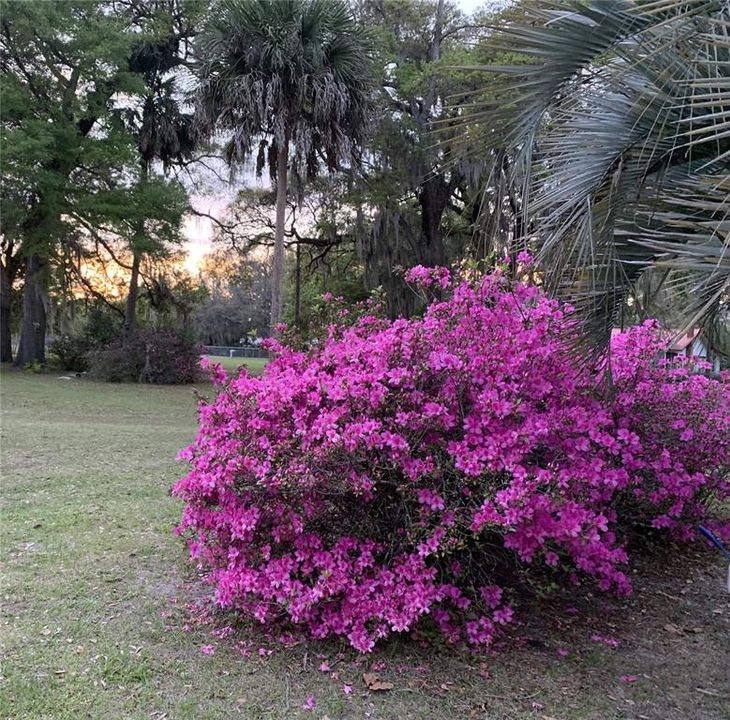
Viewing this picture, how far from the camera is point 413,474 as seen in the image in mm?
2773

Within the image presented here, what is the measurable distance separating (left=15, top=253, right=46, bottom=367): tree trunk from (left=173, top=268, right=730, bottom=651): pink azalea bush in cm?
1938

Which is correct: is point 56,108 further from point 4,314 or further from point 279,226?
point 4,314

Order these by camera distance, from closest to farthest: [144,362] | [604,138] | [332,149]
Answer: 1. [604,138]
2. [332,149]
3. [144,362]

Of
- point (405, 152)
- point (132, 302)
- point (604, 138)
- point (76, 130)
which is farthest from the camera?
point (132, 302)

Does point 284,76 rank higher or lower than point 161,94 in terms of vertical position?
lower

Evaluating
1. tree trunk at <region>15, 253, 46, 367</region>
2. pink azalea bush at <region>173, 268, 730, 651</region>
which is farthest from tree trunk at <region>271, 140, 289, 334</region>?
pink azalea bush at <region>173, 268, 730, 651</region>

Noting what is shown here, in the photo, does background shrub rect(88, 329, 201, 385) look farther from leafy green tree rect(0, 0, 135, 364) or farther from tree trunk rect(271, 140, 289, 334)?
tree trunk rect(271, 140, 289, 334)

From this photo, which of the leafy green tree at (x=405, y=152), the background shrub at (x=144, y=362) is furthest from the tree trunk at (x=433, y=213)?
the background shrub at (x=144, y=362)

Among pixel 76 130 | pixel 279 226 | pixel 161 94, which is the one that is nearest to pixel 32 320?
pixel 76 130

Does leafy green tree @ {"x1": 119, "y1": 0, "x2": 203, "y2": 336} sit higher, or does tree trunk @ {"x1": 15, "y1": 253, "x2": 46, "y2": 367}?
leafy green tree @ {"x1": 119, "y1": 0, "x2": 203, "y2": 336}

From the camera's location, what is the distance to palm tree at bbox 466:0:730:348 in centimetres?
262

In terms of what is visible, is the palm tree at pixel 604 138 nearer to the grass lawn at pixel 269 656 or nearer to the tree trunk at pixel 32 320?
the grass lawn at pixel 269 656

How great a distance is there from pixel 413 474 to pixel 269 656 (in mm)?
1091

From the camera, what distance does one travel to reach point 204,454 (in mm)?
3158
